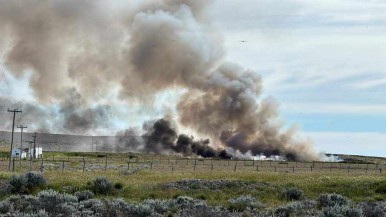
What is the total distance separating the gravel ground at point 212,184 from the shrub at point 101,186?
350 cm

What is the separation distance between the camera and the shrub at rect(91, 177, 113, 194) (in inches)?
1096

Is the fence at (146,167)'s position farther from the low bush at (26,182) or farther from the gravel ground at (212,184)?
the low bush at (26,182)

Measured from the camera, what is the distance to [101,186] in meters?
28.0

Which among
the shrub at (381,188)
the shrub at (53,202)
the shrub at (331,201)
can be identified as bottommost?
the shrub at (53,202)

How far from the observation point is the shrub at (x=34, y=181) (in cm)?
2866

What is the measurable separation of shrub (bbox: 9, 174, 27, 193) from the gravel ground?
7.37 meters

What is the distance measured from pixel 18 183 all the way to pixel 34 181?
3.24ft

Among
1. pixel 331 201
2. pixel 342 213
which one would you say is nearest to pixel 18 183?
pixel 331 201

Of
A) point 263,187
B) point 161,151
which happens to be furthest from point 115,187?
point 161,151

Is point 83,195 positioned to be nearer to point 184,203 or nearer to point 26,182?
point 184,203

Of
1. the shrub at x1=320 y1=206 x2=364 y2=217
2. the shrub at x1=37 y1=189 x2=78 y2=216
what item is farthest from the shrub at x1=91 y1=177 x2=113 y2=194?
the shrub at x1=320 y1=206 x2=364 y2=217

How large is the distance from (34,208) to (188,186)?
13.5 meters

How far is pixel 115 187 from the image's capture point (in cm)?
2927

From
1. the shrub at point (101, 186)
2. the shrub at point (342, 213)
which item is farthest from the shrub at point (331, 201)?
the shrub at point (101, 186)
